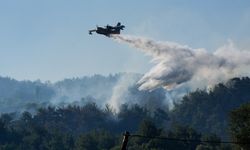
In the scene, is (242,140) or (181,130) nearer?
(242,140)

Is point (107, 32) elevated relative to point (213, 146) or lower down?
elevated

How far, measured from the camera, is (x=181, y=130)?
189000 mm

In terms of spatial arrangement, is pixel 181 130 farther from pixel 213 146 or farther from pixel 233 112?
pixel 233 112

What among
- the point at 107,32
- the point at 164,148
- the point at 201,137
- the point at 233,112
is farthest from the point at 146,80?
the point at 201,137

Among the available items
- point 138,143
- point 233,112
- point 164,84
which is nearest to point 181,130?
point 138,143

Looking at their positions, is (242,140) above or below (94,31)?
below

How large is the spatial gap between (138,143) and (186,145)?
15.2 meters

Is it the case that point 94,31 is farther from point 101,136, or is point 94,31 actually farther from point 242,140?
point 101,136

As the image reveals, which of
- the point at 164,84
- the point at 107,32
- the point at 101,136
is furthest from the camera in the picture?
the point at 101,136

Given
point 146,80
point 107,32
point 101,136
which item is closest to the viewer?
point 107,32

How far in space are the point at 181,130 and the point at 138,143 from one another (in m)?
20.8

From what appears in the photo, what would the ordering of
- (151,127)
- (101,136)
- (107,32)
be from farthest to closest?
(101,136) < (151,127) < (107,32)

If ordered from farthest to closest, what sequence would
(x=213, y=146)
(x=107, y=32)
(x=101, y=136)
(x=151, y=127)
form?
(x=101, y=136)
(x=151, y=127)
(x=213, y=146)
(x=107, y=32)

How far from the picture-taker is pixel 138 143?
175 m
